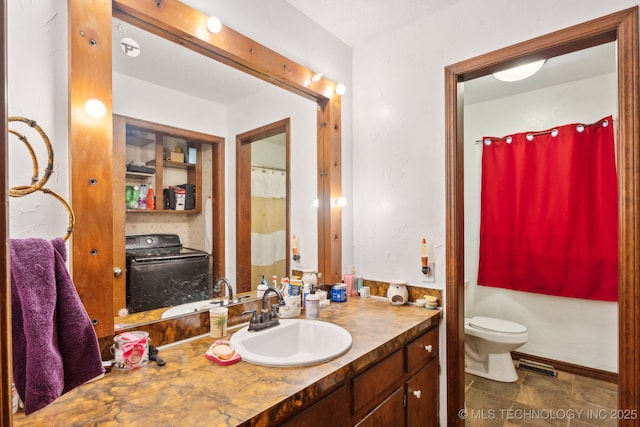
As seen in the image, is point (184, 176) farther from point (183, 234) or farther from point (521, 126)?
point (521, 126)

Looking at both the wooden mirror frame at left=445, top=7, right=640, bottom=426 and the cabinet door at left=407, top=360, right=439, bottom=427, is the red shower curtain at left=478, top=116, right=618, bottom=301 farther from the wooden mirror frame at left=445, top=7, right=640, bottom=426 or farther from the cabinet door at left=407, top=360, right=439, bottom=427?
the cabinet door at left=407, top=360, right=439, bottom=427

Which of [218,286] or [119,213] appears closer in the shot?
[119,213]

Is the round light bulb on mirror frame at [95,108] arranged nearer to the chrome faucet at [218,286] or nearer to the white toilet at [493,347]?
the chrome faucet at [218,286]

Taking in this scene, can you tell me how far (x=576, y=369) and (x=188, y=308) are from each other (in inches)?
123

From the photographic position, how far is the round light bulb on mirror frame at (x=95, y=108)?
104 cm

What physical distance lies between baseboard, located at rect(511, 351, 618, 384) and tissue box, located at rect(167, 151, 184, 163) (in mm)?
3269

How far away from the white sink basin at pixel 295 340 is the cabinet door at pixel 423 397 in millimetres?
441

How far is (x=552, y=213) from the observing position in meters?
2.78

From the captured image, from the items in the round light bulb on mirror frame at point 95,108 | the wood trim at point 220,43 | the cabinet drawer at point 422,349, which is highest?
the wood trim at point 220,43

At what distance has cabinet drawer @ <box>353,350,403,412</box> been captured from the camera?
1226mm

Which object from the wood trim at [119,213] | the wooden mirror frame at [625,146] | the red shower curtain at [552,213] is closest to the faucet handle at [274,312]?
the wood trim at [119,213]

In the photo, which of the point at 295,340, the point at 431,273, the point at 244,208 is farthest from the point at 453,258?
the point at 244,208

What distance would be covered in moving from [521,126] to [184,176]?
299cm

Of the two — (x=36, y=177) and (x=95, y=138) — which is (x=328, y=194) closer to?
(x=95, y=138)
